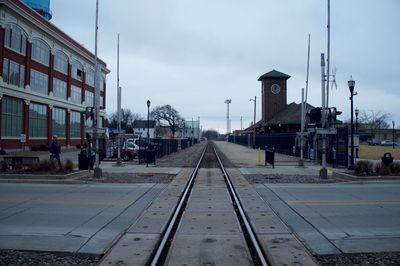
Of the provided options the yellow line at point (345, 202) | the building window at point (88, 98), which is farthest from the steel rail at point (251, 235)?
the building window at point (88, 98)

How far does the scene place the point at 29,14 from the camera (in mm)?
43406

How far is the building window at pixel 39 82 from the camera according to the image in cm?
4662

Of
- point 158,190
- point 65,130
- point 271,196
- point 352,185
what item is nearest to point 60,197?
point 158,190

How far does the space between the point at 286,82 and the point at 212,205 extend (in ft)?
207

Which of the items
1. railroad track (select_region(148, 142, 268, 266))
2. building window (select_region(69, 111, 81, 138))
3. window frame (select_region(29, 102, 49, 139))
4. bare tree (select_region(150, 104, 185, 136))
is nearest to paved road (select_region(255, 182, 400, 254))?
railroad track (select_region(148, 142, 268, 266))

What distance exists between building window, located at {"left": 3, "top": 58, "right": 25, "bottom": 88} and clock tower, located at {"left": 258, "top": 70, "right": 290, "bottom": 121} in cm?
4201

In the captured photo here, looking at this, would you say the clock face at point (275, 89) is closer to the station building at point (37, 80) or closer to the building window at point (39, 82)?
the station building at point (37, 80)

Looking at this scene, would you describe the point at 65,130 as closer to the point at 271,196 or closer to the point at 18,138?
the point at 18,138

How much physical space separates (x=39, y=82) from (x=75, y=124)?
13756 mm

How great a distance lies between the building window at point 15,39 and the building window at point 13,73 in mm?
1750

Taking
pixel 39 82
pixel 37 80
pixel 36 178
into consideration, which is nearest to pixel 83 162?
pixel 36 178

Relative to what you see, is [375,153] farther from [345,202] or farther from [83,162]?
[345,202]

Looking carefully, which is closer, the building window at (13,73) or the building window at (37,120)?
the building window at (13,73)

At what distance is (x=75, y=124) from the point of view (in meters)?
61.1
